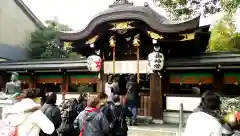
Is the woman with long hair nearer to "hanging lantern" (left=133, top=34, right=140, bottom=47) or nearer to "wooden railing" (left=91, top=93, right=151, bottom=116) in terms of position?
"hanging lantern" (left=133, top=34, right=140, bottom=47)

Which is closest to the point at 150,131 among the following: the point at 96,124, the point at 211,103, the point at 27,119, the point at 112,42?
the point at 112,42

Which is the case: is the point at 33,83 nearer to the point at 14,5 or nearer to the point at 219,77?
the point at 219,77

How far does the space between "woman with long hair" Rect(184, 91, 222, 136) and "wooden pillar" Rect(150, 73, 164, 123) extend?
949 cm

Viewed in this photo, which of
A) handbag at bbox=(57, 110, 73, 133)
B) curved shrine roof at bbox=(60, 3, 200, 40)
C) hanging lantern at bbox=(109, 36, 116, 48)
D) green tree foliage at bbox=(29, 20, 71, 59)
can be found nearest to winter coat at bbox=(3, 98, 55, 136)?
handbag at bbox=(57, 110, 73, 133)

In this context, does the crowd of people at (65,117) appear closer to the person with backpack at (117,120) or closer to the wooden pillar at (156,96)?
the person with backpack at (117,120)

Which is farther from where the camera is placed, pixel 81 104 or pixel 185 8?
pixel 185 8

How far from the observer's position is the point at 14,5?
27922 millimetres

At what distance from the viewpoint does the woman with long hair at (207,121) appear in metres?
3.27

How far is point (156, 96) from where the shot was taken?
1305cm

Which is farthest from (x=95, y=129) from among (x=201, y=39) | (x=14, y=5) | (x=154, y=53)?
(x=14, y=5)

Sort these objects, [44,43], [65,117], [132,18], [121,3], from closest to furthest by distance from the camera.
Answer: [65,117] → [132,18] → [121,3] → [44,43]

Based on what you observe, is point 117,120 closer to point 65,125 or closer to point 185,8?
point 65,125

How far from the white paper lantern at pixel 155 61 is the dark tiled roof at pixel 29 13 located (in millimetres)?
19670

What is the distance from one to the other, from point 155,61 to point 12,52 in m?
18.2
